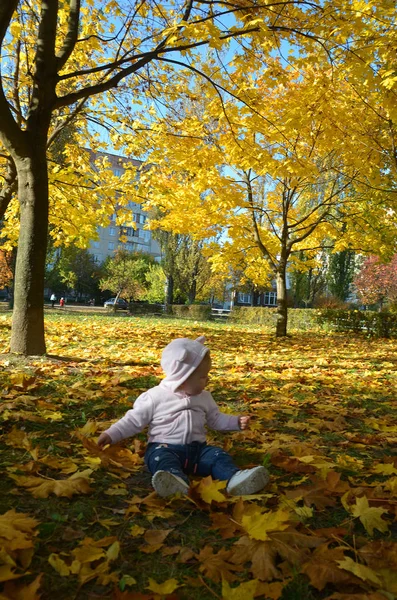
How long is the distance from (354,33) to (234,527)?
6566 mm

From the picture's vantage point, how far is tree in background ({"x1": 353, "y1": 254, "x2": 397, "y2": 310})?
3347 cm

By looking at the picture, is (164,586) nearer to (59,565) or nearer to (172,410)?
(59,565)

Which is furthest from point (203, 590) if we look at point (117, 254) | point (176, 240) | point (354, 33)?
point (117, 254)

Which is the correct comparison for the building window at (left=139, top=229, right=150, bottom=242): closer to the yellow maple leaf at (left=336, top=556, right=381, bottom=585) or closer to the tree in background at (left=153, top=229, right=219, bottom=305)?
the tree in background at (left=153, top=229, right=219, bottom=305)

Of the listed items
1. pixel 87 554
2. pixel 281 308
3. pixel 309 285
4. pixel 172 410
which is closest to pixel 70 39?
pixel 172 410

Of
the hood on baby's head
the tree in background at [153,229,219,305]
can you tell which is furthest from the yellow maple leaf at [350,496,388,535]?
the tree in background at [153,229,219,305]

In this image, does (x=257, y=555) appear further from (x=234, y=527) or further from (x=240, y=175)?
(x=240, y=175)

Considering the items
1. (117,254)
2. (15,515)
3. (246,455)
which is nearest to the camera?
(15,515)

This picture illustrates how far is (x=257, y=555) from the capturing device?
167 cm

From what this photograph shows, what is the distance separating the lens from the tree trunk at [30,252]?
598 cm

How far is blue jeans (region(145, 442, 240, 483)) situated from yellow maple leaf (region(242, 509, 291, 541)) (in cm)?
46

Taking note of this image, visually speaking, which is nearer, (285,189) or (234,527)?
(234,527)

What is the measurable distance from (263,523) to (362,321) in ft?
55.5

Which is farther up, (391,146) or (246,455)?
(391,146)
